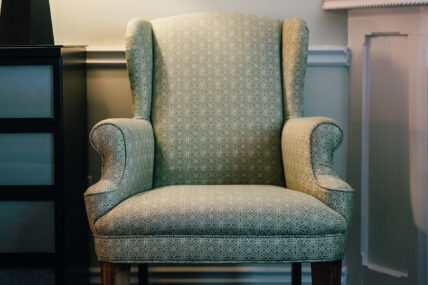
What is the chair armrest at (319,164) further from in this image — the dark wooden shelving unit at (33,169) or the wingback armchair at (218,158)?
the dark wooden shelving unit at (33,169)

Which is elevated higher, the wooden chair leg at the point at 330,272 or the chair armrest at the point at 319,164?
the chair armrest at the point at 319,164

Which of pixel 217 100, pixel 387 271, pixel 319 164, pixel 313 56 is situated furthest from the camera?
pixel 313 56

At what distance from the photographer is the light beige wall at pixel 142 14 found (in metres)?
1.63

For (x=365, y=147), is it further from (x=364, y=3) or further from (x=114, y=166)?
(x=114, y=166)

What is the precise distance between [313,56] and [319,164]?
0.74 m

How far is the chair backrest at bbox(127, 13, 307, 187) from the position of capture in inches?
51.8

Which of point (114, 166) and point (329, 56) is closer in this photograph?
point (114, 166)

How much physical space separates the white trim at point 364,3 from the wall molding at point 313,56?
0.16 m

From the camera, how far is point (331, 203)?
0.94m

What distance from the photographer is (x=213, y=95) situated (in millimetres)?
1377

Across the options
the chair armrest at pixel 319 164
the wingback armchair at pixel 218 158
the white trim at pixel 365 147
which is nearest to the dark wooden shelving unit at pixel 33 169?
the wingback armchair at pixel 218 158

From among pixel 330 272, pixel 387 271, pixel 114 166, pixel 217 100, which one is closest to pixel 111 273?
pixel 114 166

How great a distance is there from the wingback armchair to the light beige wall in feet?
0.69

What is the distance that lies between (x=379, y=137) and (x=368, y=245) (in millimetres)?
446
